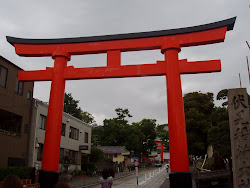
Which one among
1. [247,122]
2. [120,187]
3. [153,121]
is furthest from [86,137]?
[153,121]

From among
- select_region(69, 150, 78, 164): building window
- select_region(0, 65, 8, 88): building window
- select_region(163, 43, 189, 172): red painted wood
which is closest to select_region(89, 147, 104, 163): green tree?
select_region(69, 150, 78, 164): building window

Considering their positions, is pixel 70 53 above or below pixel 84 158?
above

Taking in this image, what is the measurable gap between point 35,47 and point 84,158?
2222cm

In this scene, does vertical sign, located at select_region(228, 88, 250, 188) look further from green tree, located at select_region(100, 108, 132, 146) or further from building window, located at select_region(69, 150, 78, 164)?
green tree, located at select_region(100, 108, 132, 146)

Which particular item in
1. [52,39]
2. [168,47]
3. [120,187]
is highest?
[52,39]

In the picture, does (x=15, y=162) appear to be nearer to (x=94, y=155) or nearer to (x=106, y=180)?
(x=106, y=180)

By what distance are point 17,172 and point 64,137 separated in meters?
10.0

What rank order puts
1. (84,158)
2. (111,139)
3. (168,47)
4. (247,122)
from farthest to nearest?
1. (111,139)
2. (84,158)
3. (168,47)
4. (247,122)

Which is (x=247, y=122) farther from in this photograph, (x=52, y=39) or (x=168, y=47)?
(x=52, y=39)

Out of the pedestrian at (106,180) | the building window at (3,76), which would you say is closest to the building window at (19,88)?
the building window at (3,76)

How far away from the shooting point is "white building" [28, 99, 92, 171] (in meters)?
20.2

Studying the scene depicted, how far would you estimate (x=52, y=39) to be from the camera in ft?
43.0

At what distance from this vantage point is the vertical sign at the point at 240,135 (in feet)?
25.3

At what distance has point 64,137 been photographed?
26109 mm
